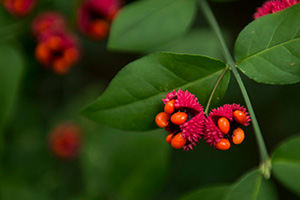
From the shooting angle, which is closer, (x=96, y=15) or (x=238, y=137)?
(x=238, y=137)

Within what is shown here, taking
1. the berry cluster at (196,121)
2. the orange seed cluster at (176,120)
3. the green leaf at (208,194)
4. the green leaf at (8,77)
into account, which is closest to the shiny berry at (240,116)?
the berry cluster at (196,121)

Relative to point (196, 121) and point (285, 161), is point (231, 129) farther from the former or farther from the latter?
point (285, 161)

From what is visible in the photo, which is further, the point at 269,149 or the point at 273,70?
the point at 269,149

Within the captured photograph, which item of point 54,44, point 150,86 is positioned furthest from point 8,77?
point 150,86

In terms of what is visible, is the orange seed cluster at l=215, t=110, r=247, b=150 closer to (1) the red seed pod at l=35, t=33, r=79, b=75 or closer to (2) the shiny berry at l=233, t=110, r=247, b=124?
(2) the shiny berry at l=233, t=110, r=247, b=124

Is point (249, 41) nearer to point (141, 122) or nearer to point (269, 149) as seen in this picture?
point (141, 122)

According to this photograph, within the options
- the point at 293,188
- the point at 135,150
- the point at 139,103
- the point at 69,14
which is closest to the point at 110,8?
the point at 69,14
